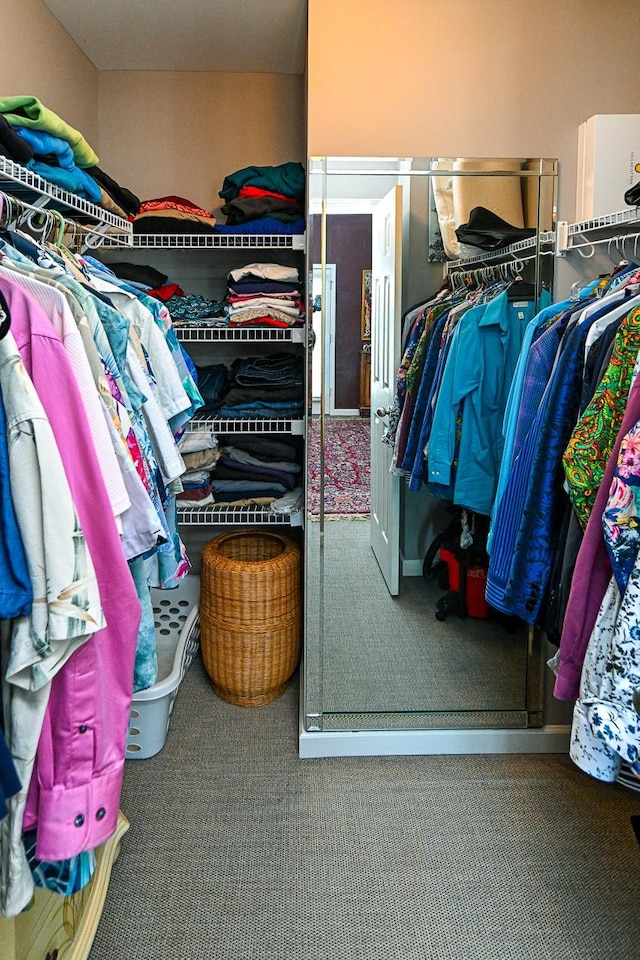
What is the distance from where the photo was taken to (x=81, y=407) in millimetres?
1063

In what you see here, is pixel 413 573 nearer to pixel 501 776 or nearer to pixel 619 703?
pixel 501 776

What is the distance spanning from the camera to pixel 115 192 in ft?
7.03

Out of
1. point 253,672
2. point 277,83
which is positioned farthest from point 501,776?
point 277,83

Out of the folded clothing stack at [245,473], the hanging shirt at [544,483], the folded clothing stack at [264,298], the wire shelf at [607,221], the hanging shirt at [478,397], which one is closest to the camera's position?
the hanging shirt at [544,483]

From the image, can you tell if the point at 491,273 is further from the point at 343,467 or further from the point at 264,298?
the point at 264,298

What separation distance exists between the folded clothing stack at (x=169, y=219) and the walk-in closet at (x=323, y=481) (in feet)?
0.04

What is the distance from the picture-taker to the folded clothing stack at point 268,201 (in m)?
2.64

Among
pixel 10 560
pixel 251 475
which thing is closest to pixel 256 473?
pixel 251 475

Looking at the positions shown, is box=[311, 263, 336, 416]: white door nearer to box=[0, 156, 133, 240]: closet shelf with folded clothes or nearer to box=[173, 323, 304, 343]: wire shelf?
box=[173, 323, 304, 343]: wire shelf

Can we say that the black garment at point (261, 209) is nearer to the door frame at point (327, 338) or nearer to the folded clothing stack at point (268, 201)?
the folded clothing stack at point (268, 201)

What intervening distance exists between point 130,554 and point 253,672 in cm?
143

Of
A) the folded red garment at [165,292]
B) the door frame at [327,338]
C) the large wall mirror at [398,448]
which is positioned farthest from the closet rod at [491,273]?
the folded red garment at [165,292]

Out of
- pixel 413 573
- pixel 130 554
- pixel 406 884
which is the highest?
pixel 130 554

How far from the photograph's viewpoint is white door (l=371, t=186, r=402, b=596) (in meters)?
2.21
